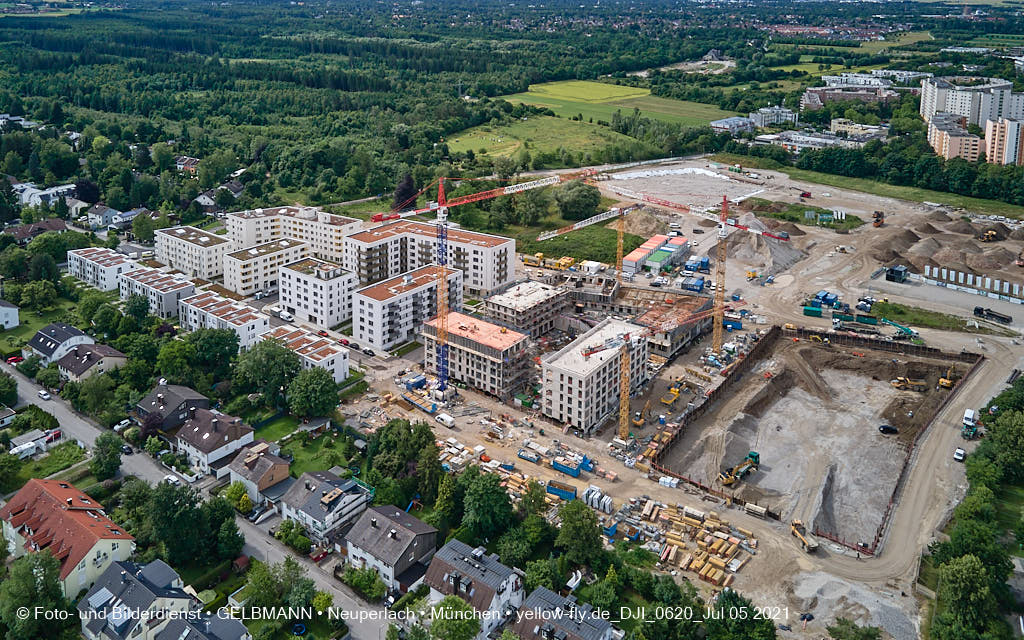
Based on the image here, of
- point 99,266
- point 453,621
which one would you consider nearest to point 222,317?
point 99,266

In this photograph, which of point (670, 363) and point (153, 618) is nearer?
point (153, 618)

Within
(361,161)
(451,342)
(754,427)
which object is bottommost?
(754,427)

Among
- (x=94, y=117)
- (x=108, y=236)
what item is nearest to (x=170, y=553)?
(x=108, y=236)

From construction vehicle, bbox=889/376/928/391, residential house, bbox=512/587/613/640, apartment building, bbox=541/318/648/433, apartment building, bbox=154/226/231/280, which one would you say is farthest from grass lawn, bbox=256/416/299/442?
construction vehicle, bbox=889/376/928/391

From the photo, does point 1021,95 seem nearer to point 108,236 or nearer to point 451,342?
point 451,342

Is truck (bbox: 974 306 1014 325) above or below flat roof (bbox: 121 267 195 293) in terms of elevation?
below

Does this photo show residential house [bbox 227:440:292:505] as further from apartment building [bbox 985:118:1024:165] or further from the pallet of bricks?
apartment building [bbox 985:118:1024:165]

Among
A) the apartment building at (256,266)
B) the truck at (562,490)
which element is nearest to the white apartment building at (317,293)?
the apartment building at (256,266)

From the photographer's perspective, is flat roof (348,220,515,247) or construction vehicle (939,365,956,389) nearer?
construction vehicle (939,365,956,389)
